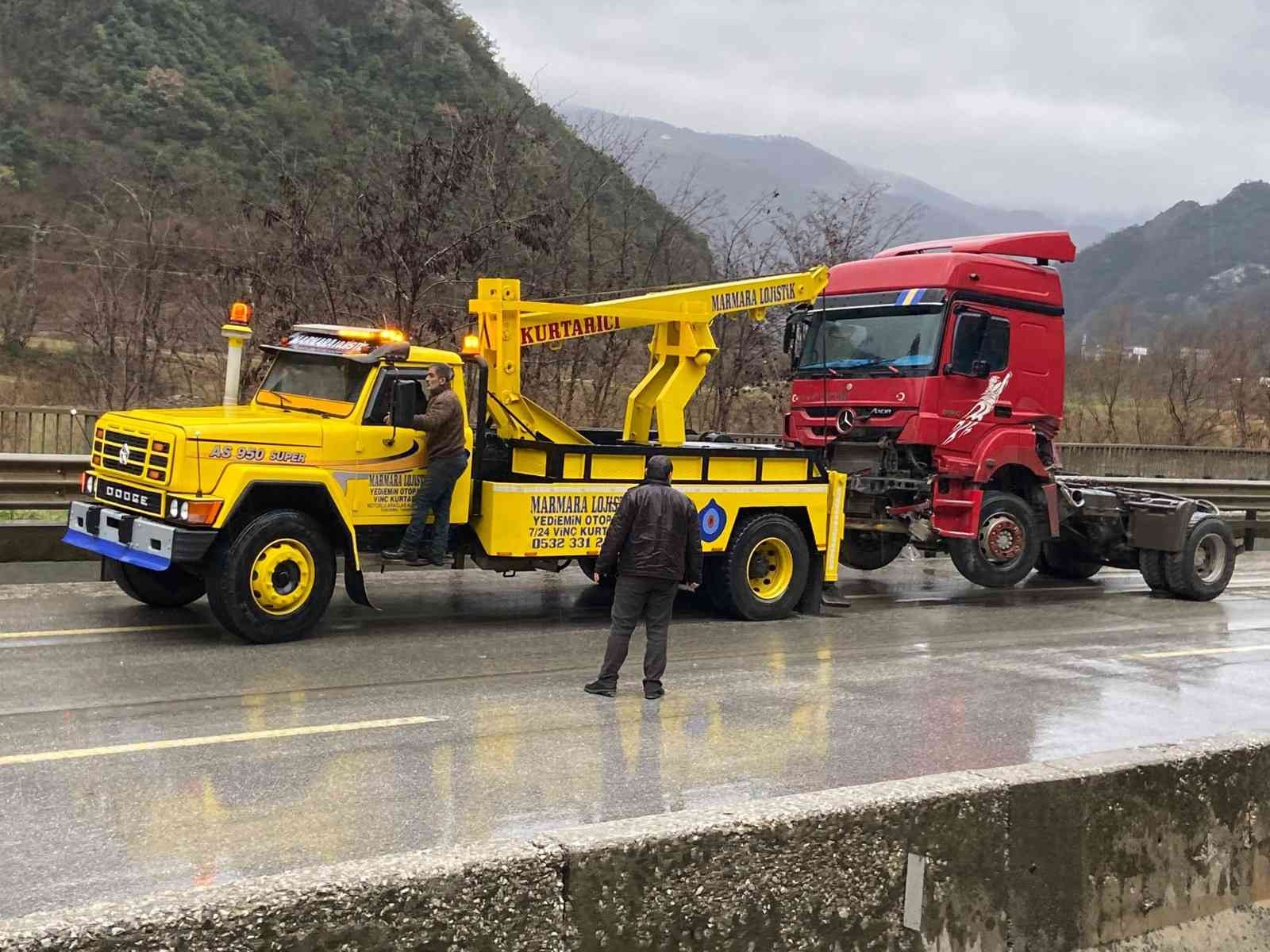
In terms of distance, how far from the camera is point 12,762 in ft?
20.2

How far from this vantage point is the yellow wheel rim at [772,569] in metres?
11.8

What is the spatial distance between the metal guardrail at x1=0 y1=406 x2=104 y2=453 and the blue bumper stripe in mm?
6942

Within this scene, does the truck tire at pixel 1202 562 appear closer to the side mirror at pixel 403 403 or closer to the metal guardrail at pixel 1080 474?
the metal guardrail at pixel 1080 474

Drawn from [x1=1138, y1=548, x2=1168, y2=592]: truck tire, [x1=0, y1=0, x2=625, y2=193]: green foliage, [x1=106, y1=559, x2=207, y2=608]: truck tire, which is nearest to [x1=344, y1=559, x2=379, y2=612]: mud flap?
[x1=106, y1=559, x2=207, y2=608]: truck tire

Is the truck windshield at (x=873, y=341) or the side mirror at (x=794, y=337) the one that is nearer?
the truck windshield at (x=873, y=341)

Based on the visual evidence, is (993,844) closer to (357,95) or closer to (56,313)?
(56,313)

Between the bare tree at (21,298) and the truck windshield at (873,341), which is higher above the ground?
the bare tree at (21,298)

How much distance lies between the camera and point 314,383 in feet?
33.6

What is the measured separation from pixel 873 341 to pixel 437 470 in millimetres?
5571

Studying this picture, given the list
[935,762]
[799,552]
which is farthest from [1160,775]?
[799,552]

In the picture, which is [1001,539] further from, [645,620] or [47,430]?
[47,430]

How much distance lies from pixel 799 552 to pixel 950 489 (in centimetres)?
218

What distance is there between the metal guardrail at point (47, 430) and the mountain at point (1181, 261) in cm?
8201

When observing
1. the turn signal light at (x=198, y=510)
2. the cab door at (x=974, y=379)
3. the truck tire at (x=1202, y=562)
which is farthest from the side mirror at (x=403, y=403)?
the truck tire at (x=1202, y=562)
